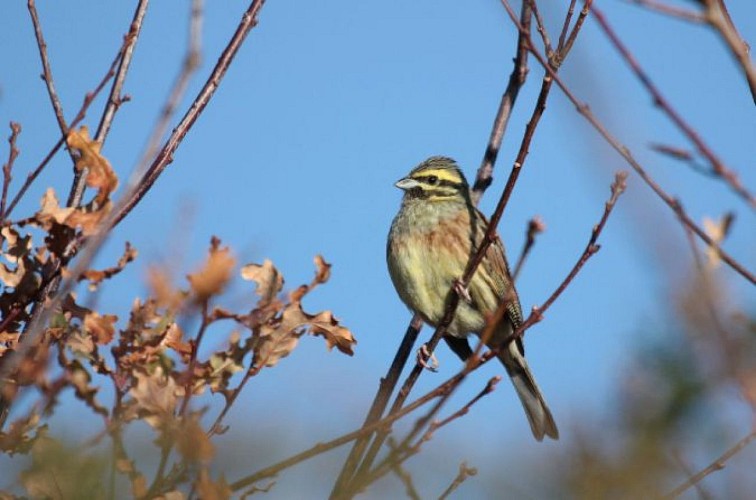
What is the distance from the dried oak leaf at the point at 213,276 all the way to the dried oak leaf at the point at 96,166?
0.65 m

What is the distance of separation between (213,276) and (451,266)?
4.41 m

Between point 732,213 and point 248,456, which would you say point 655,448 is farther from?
point 248,456

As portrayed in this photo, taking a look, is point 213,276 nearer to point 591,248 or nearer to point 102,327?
point 102,327

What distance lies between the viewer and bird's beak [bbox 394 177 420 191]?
25.2ft

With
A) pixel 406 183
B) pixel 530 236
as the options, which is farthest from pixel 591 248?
pixel 406 183

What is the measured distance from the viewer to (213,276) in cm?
267

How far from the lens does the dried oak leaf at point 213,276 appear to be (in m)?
2.66

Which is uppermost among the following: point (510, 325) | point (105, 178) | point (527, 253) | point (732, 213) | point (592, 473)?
point (510, 325)

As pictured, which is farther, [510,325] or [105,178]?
[510,325]

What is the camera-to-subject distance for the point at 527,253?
118 inches

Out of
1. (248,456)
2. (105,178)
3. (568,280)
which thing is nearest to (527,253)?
(568,280)

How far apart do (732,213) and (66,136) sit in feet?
6.52

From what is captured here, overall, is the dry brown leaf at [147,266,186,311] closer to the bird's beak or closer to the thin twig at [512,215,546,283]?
the thin twig at [512,215,546,283]

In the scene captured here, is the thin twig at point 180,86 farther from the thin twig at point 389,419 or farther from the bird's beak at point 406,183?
the bird's beak at point 406,183
